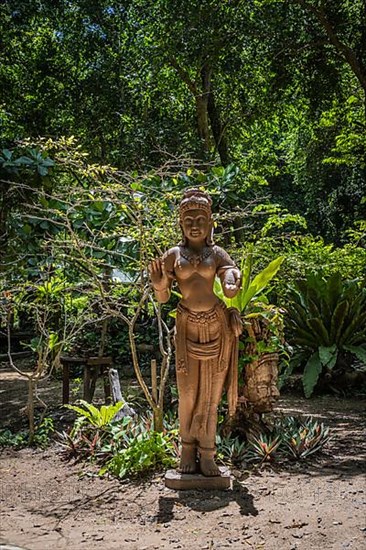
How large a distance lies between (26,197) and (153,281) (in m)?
3.29

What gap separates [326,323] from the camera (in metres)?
8.42

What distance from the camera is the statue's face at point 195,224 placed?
4.14 metres

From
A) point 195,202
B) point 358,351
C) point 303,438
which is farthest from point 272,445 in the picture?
point 358,351

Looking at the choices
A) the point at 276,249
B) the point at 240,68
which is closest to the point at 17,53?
the point at 240,68

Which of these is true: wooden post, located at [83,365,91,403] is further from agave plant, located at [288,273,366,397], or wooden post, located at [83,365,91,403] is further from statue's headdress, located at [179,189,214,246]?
statue's headdress, located at [179,189,214,246]

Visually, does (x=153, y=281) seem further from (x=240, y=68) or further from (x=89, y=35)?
(x=89, y=35)

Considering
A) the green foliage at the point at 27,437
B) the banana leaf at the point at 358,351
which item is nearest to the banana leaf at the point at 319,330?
the banana leaf at the point at 358,351

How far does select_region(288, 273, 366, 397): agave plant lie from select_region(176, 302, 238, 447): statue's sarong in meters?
3.90

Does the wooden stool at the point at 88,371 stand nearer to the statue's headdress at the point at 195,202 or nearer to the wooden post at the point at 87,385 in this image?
the wooden post at the point at 87,385

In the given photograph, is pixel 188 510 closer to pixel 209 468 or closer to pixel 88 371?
pixel 209 468

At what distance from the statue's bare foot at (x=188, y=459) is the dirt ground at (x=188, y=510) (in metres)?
0.18

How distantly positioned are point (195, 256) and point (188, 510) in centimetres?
168

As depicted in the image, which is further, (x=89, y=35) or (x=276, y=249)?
(x=89, y=35)

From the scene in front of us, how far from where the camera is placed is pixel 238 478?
4414mm
